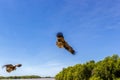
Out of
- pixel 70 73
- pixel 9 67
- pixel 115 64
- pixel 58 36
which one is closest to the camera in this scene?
pixel 58 36

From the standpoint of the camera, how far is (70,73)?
40.3m

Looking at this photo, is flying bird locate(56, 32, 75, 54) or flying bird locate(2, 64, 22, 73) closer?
flying bird locate(56, 32, 75, 54)

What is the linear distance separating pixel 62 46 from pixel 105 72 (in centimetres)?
2188

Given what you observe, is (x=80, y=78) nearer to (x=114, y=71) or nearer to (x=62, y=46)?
(x=114, y=71)

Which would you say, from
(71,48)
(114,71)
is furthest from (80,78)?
(71,48)

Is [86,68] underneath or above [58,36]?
above

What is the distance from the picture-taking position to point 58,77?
48.9 metres

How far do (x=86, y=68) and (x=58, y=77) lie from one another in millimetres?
14148

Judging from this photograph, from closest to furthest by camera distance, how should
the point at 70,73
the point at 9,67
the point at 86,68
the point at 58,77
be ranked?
the point at 9,67 → the point at 86,68 → the point at 70,73 → the point at 58,77

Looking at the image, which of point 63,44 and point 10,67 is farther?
point 10,67

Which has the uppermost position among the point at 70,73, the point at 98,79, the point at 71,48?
the point at 70,73

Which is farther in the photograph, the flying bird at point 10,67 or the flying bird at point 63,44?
the flying bird at point 10,67

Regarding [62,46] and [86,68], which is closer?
[62,46]

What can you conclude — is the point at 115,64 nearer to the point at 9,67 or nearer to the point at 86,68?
the point at 86,68
